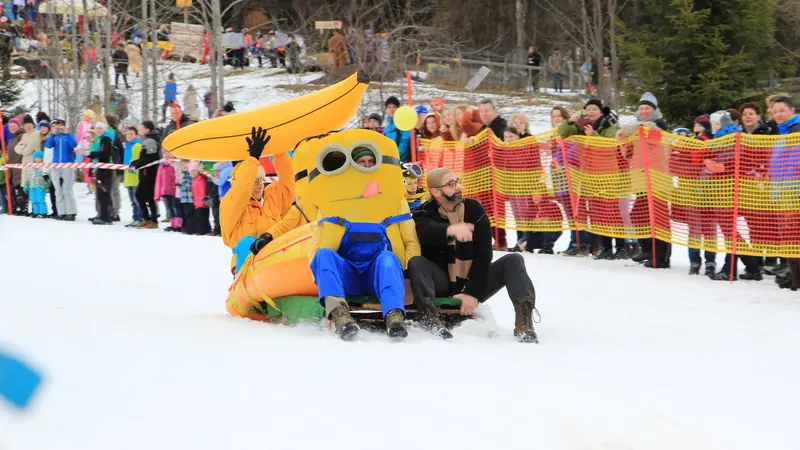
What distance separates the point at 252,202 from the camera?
26.3ft

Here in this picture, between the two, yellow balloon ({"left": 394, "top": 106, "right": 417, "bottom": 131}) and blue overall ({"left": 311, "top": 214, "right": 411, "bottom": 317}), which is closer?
blue overall ({"left": 311, "top": 214, "right": 411, "bottom": 317})

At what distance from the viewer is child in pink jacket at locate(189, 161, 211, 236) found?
49.4ft

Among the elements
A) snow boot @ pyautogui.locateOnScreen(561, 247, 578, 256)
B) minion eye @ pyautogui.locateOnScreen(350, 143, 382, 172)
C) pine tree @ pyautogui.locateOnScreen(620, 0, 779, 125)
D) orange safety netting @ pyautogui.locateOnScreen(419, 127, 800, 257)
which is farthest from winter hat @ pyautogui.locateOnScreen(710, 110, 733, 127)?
pine tree @ pyautogui.locateOnScreen(620, 0, 779, 125)

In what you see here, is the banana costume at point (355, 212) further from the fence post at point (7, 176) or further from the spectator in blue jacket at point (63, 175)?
the fence post at point (7, 176)

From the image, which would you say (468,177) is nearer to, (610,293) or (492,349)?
(610,293)

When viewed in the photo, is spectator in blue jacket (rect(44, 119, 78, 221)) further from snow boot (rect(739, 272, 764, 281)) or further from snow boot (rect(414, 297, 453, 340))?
snow boot (rect(414, 297, 453, 340))

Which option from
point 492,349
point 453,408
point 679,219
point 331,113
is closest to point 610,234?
point 679,219

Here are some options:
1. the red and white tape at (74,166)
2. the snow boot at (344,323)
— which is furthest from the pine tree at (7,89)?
the snow boot at (344,323)

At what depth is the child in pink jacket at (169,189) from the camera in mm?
15758

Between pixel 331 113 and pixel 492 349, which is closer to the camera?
pixel 492 349

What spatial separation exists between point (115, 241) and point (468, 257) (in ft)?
26.5

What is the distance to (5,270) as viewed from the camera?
420 inches

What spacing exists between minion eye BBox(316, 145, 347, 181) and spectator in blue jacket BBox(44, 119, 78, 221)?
39.3 ft

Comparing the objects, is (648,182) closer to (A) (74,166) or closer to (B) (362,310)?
(B) (362,310)
